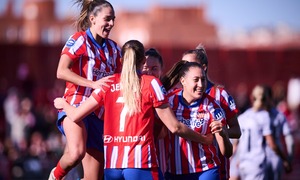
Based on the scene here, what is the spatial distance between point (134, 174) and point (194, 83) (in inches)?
44.2

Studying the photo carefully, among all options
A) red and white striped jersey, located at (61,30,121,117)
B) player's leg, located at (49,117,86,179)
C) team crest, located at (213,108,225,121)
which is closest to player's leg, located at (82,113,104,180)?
red and white striped jersey, located at (61,30,121,117)

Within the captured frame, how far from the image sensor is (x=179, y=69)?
332 inches

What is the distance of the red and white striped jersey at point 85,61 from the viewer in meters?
8.40

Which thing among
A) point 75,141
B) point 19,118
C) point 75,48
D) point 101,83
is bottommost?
point 75,141

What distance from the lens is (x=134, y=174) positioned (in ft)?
24.7

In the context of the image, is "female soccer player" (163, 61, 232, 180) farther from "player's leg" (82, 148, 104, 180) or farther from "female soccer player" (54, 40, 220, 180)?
"player's leg" (82, 148, 104, 180)

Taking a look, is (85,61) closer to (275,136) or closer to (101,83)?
(101,83)

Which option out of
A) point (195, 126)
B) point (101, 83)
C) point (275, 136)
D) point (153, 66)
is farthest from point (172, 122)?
point (275, 136)

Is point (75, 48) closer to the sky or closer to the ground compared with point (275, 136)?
closer to the sky

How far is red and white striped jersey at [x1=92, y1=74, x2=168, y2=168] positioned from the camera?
755 centimetres

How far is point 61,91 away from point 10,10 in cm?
3181

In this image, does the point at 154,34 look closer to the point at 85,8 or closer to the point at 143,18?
the point at 143,18

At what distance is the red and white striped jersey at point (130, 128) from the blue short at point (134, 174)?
41mm

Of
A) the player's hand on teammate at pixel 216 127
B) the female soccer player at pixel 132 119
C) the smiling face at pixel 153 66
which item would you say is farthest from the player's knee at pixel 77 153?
the player's hand on teammate at pixel 216 127
